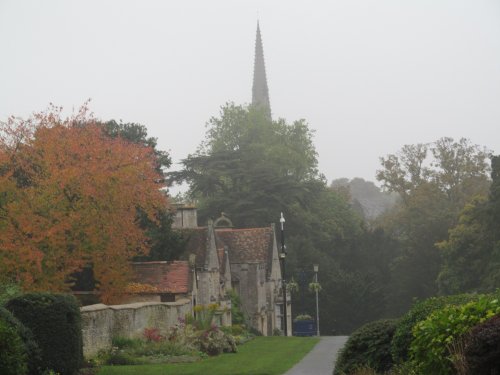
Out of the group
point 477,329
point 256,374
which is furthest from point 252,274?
point 477,329

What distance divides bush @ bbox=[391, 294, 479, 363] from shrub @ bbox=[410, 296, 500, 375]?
345 centimetres

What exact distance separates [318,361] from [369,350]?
12.9 m

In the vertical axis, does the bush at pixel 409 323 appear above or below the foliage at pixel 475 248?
below

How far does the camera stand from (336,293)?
251 ft

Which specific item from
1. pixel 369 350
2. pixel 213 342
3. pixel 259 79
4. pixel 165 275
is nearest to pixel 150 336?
pixel 213 342

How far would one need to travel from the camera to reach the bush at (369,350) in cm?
2164

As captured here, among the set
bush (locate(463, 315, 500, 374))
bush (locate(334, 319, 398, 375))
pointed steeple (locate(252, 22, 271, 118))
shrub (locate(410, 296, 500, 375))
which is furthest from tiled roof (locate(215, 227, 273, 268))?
pointed steeple (locate(252, 22, 271, 118))

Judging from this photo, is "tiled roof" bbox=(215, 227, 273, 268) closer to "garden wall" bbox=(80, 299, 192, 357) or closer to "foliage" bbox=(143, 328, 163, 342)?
"garden wall" bbox=(80, 299, 192, 357)

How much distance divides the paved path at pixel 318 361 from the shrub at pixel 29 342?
835cm

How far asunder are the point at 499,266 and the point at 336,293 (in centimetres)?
2035

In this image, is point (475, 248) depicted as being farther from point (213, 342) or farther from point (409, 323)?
point (409, 323)

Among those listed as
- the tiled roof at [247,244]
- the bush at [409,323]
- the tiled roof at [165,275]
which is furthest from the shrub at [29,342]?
the tiled roof at [247,244]

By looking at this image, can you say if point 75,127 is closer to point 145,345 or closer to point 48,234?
→ point 48,234

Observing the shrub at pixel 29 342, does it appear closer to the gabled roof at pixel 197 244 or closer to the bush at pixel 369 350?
the bush at pixel 369 350
